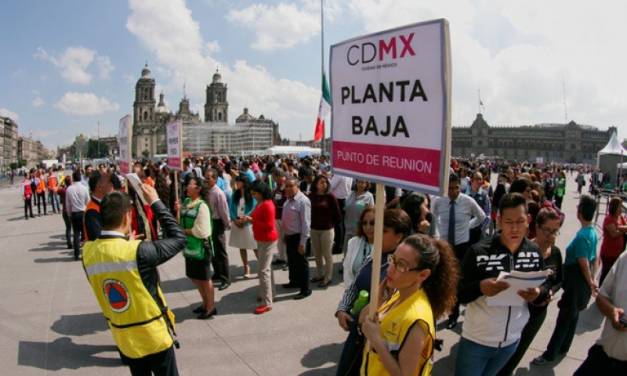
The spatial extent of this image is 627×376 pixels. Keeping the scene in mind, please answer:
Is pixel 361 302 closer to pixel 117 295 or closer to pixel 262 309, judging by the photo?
pixel 117 295

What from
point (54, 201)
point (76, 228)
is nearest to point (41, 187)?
point (54, 201)

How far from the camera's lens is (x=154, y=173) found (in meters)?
13.2

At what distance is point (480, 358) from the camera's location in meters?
2.98

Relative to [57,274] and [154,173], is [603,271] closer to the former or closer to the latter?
[57,274]

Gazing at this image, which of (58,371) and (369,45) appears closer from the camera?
(369,45)

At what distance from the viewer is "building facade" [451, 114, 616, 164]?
129000 millimetres

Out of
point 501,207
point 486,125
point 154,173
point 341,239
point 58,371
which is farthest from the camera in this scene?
point 486,125

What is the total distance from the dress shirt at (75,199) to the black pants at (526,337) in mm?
8645

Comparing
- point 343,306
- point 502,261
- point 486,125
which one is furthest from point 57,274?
point 486,125

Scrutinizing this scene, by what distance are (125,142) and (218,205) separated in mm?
2050

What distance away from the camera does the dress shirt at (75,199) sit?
360 inches

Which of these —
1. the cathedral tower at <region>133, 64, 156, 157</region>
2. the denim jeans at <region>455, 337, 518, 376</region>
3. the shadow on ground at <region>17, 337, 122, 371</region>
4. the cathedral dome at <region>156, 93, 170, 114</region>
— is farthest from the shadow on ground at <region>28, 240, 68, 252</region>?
the cathedral dome at <region>156, 93, 170, 114</region>

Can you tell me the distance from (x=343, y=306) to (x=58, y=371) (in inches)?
132

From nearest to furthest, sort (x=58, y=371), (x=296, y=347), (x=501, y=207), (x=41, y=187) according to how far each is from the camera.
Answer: (x=501, y=207), (x=58, y=371), (x=296, y=347), (x=41, y=187)
